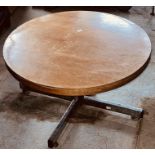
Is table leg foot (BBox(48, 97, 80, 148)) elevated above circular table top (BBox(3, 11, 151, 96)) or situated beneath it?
situated beneath

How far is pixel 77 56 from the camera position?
146 cm

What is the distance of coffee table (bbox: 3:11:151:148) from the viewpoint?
1.29 meters

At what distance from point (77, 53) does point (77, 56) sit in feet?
0.10

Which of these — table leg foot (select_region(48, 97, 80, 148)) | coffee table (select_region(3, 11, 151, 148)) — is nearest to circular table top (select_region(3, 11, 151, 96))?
coffee table (select_region(3, 11, 151, 148))

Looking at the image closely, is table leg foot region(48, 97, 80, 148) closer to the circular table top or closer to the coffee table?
the coffee table

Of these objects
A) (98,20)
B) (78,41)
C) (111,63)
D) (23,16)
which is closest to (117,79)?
(111,63)

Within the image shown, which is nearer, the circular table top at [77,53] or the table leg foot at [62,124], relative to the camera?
the circular table top at [77,53]

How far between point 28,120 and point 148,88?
0.93 metres

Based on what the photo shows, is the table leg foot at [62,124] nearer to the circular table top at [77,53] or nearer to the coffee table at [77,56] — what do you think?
the coffee table at [77,56]

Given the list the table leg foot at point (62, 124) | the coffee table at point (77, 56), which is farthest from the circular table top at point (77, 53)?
the table leg foot at point (62, 124)

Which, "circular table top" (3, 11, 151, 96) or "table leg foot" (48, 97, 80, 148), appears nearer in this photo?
"circular table top" (3, 11, 151, 96)

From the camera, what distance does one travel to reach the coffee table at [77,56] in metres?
1.29

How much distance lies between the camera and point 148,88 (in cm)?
219

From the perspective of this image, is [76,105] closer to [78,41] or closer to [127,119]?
[127,119]
